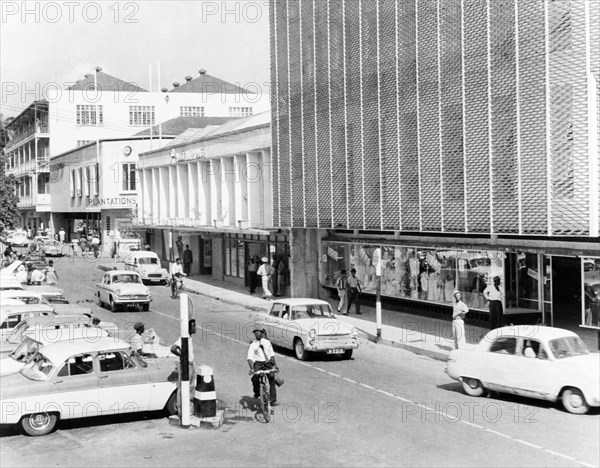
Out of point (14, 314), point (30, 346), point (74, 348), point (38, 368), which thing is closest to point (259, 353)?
point (74, 348)

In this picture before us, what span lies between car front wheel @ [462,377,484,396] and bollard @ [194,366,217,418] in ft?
17.0

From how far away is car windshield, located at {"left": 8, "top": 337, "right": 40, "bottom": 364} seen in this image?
14562 millimetres

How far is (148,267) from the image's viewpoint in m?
40.3

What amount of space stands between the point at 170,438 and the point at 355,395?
167 inches

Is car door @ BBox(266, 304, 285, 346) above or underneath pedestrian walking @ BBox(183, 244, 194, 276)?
underneath

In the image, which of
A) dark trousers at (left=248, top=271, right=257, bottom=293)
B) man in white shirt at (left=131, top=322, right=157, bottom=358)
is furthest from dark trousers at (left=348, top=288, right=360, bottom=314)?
man in white shirt at (left=131, top=322, right=157, bottom=358)

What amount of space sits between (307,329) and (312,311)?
1342mm

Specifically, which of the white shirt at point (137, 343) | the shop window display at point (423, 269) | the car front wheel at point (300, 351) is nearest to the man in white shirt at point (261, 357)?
the white shirt at point (137, 343)

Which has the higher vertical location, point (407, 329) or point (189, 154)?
point (189, 154)

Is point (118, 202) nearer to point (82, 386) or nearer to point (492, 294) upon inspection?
point (492, 294)

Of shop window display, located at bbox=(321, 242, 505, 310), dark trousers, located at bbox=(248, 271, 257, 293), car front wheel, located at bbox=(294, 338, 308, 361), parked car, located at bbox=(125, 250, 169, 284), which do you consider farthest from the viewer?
parked car, located at bbox=(125, 250, 169, 284)

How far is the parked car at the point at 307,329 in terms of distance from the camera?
19.0m

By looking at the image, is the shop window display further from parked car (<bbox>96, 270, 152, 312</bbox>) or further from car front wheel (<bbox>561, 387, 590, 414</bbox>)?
car front wheel (<bbox>561, 387, 590, 414</bbox>)

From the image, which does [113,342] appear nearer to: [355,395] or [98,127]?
[355,395]
